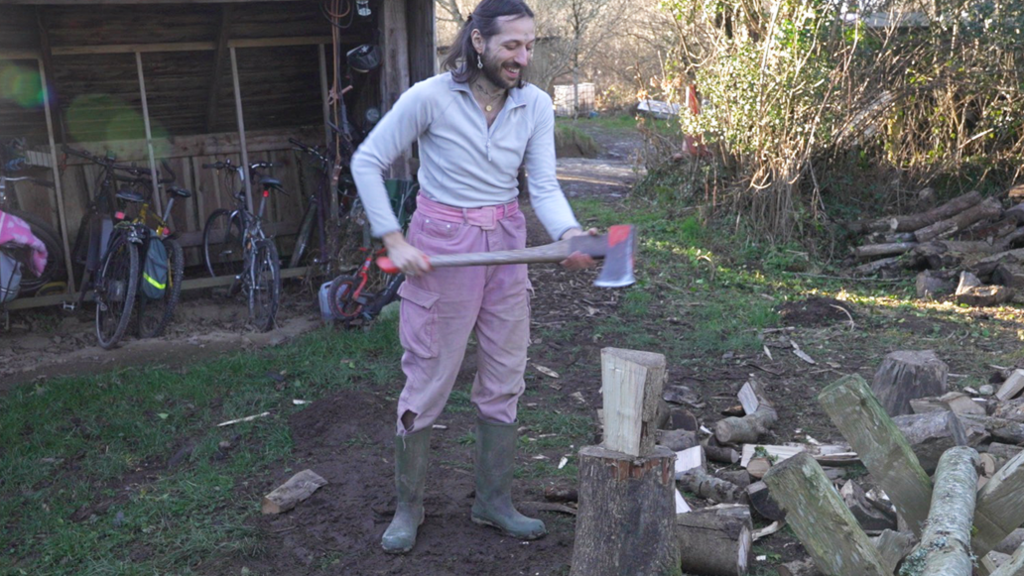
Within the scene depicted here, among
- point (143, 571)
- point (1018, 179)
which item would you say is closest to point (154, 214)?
point (143, 571)

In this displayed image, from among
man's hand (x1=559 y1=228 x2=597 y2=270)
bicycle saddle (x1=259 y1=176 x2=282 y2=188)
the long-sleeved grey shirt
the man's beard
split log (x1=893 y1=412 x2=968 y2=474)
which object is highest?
the man's beard

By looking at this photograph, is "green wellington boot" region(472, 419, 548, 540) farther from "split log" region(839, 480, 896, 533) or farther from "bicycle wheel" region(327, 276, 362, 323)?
"bicycle wheel" region(327, 276, 362, 323)

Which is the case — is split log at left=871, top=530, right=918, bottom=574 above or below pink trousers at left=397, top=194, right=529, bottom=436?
below

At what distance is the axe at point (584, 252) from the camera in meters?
3.32

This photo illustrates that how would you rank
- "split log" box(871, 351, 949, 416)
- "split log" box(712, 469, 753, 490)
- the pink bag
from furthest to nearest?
the pink bag < "split log" box(871, 351, 949, 416) < "split log" box(712, 469, 753, 490)

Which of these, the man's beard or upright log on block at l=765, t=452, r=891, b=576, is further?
the man's beard

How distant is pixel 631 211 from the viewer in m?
11.5

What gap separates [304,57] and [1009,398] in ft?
20.5

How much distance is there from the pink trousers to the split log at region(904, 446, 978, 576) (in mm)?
1550

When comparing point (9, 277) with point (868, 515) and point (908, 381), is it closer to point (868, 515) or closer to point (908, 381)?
point (868, 515)

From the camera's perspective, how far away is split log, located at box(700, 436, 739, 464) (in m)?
4.80

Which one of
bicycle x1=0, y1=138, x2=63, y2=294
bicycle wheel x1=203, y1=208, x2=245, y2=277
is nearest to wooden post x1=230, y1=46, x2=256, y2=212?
bicycle wheel x1=203, y1=208, x2=245, y2=277

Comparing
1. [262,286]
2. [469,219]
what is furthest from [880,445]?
[262,286]

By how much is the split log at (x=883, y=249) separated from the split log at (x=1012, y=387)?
379 centimetres
